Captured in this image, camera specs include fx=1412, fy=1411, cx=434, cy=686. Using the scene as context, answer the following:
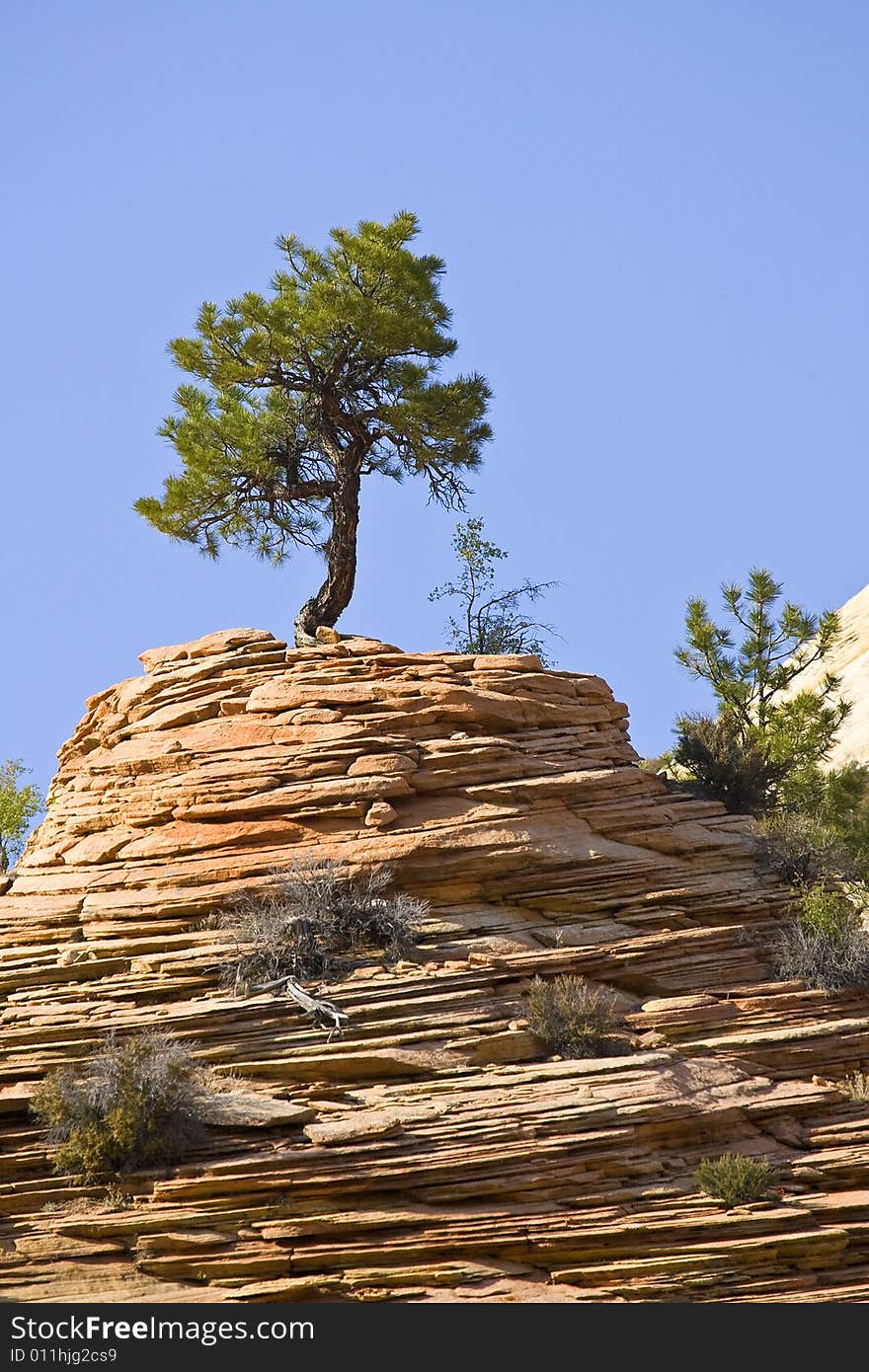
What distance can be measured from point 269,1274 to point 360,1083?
2.52 m

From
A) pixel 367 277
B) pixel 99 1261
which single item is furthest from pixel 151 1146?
pixel 367 277

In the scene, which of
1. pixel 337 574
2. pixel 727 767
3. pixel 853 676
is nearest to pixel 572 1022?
pixel 727 767

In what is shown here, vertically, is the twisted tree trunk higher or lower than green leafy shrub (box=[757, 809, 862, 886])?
higher

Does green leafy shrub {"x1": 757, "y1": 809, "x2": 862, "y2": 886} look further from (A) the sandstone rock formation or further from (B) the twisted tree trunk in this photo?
(A) the sandstone rock formation

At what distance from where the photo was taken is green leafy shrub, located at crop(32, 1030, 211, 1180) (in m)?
15.7

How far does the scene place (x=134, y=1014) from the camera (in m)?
17.6

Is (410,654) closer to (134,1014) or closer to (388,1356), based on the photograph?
(134,1014)

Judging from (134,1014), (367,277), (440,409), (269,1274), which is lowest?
(269,1274)

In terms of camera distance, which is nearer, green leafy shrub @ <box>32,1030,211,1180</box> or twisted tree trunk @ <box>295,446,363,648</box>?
green leafy shrub @ <box>32,1030,211,1180</box>

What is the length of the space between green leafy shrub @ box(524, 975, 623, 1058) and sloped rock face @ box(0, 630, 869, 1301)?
0.88ft

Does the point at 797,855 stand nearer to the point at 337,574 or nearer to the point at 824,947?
the point at 824,947

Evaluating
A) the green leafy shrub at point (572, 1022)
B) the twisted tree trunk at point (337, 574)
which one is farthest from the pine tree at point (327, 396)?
the green leafy shrub at point (572, 1022)

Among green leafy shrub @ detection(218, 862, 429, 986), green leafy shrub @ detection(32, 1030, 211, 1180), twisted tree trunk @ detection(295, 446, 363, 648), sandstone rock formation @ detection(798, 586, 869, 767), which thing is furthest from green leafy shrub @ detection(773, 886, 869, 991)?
sandstone rock formation @ detection(798, 586, 869, 767)

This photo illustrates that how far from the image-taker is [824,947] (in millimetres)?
19469
